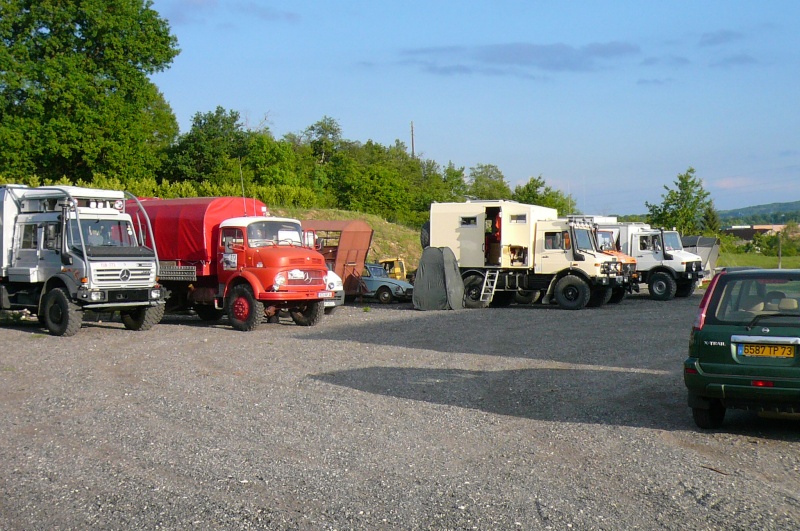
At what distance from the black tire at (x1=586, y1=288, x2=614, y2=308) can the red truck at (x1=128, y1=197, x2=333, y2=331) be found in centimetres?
986

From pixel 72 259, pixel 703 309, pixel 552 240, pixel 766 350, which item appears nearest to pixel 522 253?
pixel 552 240

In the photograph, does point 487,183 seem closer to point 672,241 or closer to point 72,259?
point 672,241

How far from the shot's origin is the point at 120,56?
1959 inches

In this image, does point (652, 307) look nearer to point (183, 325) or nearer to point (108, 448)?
point (183, 325)

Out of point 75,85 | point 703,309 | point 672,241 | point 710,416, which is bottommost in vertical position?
point 710,416

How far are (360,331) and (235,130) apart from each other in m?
45.5

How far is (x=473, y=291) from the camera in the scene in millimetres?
27141

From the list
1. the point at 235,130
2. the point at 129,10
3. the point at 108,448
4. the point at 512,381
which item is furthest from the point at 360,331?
the point at 235,130

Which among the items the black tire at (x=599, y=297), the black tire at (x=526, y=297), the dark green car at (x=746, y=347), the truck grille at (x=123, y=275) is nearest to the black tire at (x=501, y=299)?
the black tire at (x=526, y=297)

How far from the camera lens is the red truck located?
63.5ft

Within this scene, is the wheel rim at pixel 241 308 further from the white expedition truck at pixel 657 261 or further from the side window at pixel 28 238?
the white expedition truck at pixel 657 261

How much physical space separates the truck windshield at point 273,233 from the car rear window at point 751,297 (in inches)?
519

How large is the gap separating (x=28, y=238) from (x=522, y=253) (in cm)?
1439

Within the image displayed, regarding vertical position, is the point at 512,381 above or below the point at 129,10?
below
